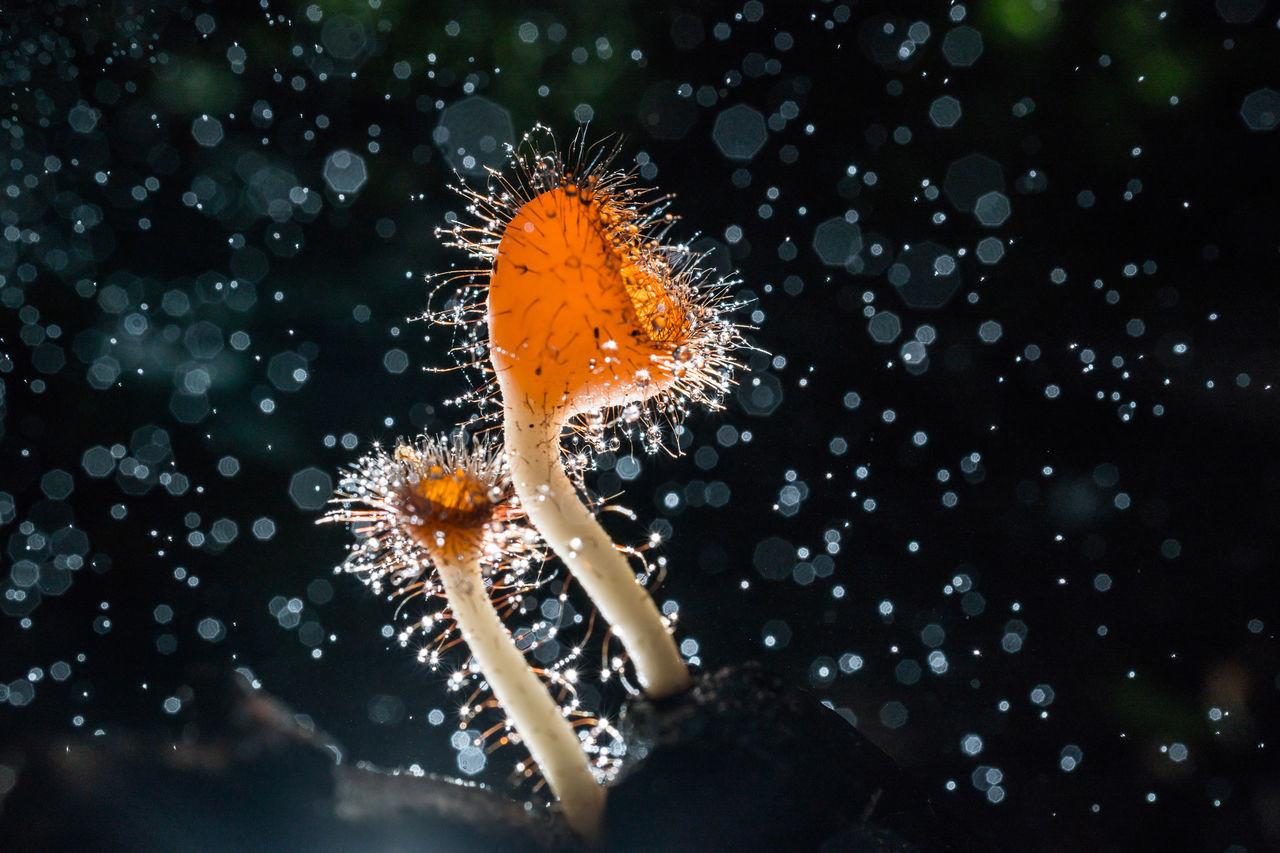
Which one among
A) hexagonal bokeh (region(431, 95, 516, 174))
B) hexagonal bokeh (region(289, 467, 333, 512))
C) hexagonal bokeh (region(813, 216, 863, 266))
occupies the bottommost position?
hexagonal bokeh (region(813, 216, 863, 266))

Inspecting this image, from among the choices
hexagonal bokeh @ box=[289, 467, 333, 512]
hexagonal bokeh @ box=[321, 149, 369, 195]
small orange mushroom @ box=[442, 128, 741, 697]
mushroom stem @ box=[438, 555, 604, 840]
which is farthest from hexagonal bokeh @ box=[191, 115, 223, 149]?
mushroom stem @ box=[438, 555, 604, 840]

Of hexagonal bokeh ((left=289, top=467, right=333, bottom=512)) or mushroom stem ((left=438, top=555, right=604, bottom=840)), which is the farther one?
hexagonal bokeh ((left=289, top=467, right=333, bottom=512))

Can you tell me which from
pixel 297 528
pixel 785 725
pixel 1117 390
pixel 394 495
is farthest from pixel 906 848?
pixel 297 528

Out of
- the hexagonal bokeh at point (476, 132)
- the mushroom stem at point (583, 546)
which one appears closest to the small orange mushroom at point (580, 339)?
the mushroom stem at point (583, 546)

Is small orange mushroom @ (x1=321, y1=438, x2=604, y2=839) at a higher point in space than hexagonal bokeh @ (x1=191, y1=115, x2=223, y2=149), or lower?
lower

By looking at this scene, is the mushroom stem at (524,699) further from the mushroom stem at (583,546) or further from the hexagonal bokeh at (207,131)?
the hexagonal bokeh at (207,131)

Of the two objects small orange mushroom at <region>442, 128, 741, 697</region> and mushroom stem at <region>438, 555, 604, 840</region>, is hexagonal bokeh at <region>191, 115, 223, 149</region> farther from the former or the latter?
mushroom stem at <region>438, 555, 604, 840</region>
